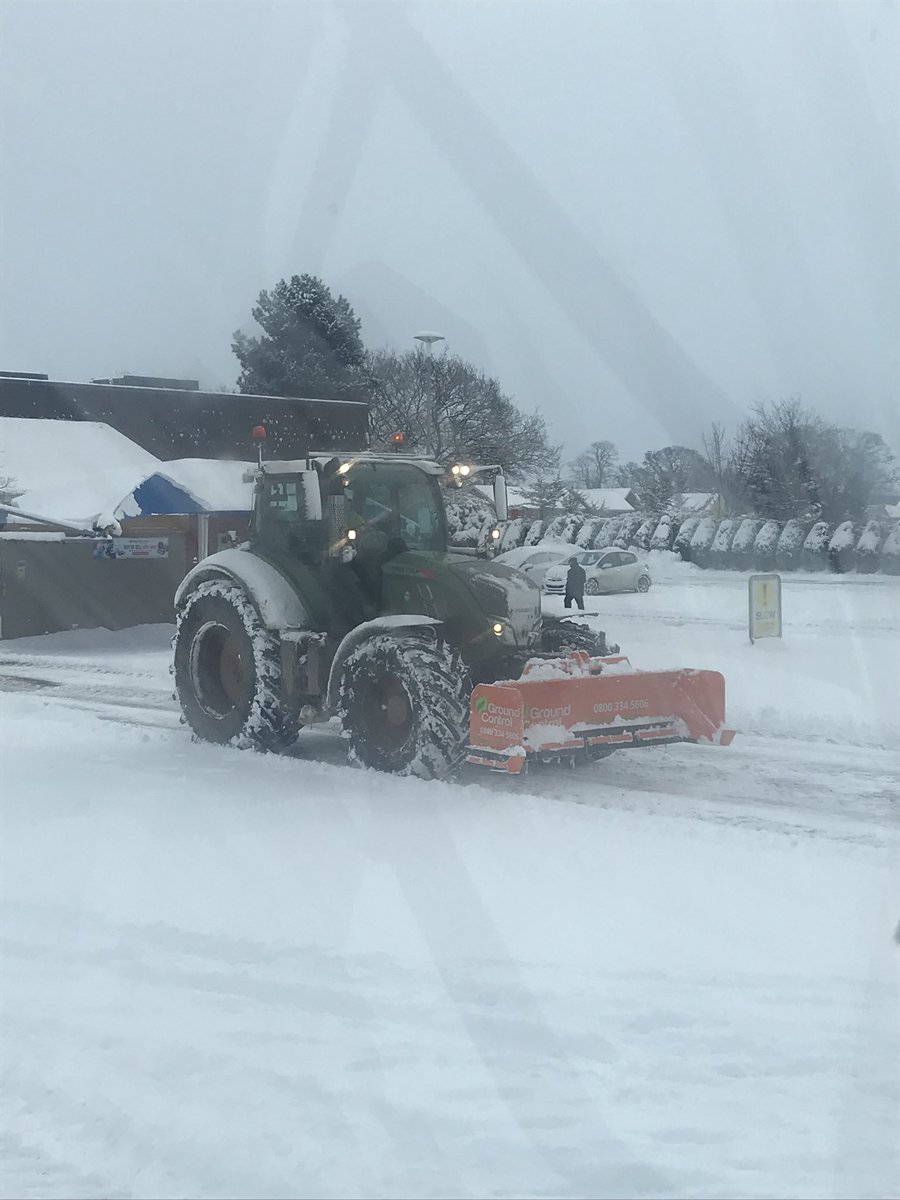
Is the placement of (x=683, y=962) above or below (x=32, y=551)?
below

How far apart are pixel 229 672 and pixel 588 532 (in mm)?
34031

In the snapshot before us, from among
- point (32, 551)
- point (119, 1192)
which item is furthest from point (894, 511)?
point (119, 1192)

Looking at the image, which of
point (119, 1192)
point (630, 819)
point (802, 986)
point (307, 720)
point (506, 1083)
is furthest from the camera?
point (307, 720)

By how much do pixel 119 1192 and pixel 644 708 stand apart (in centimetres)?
567

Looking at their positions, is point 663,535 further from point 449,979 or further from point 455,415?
point 449,979

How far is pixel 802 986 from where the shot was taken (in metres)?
4.93

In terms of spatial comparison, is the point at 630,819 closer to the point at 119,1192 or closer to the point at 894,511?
the point at 119,1192

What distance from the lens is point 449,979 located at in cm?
504

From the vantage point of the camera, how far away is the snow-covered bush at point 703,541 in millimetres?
39656

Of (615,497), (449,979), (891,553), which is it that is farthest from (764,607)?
(615,497)

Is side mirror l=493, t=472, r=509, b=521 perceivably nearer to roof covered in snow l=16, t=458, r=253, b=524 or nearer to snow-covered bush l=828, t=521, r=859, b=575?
roof covered in snow l=16, t=458, r=253, b=524

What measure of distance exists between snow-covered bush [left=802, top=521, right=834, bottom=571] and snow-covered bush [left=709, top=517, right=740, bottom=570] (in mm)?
2831

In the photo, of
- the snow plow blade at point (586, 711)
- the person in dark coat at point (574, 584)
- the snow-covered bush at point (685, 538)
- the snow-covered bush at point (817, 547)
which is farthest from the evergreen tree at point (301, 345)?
the snow plow blade at point (586, 711)

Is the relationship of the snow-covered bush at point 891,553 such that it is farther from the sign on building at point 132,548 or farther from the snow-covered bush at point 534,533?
the sign on building at point 132,548
